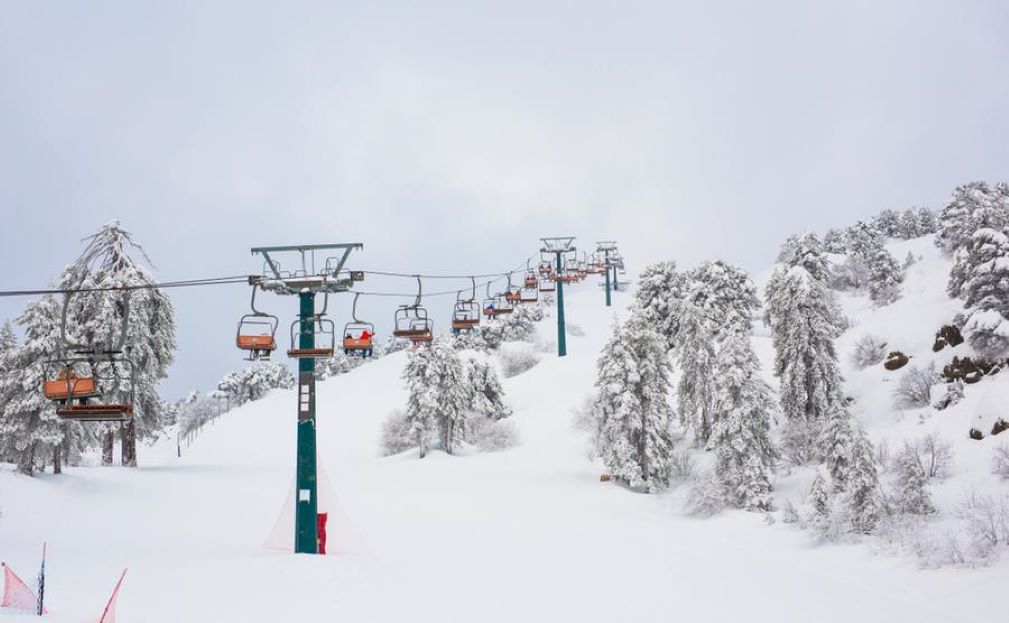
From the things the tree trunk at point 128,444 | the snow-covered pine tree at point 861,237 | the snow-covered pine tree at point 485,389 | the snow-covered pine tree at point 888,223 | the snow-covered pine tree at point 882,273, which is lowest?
the tree trunk at point 128,444

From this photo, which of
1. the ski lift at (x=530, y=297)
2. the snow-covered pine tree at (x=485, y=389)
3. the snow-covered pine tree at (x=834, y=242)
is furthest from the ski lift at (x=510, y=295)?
the snow-covered pine tree at (x=834, y=242)

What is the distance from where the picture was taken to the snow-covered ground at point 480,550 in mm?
14203

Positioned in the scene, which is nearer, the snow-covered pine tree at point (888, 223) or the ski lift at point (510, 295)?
the ski lift at point (510, 295)

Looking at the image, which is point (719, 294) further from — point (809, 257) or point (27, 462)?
point (27, 462)

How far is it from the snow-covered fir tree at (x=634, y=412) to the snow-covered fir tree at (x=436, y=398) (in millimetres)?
14335

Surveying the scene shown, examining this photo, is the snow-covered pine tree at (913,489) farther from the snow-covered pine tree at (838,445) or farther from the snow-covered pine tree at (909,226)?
the snow-covered pine tree at (909,226)

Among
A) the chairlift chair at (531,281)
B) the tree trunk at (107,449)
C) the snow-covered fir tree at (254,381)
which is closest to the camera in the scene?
the tree trunk at (107,449)

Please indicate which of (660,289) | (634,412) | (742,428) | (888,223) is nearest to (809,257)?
(660,289)

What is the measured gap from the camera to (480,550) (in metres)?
22.4

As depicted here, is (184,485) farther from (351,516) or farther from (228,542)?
(228,542)

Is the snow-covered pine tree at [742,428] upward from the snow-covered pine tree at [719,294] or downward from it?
downward

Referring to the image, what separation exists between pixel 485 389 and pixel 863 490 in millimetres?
34456

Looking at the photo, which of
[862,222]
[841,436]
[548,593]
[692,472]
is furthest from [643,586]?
[862,222]

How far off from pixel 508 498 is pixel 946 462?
60.3 feet
